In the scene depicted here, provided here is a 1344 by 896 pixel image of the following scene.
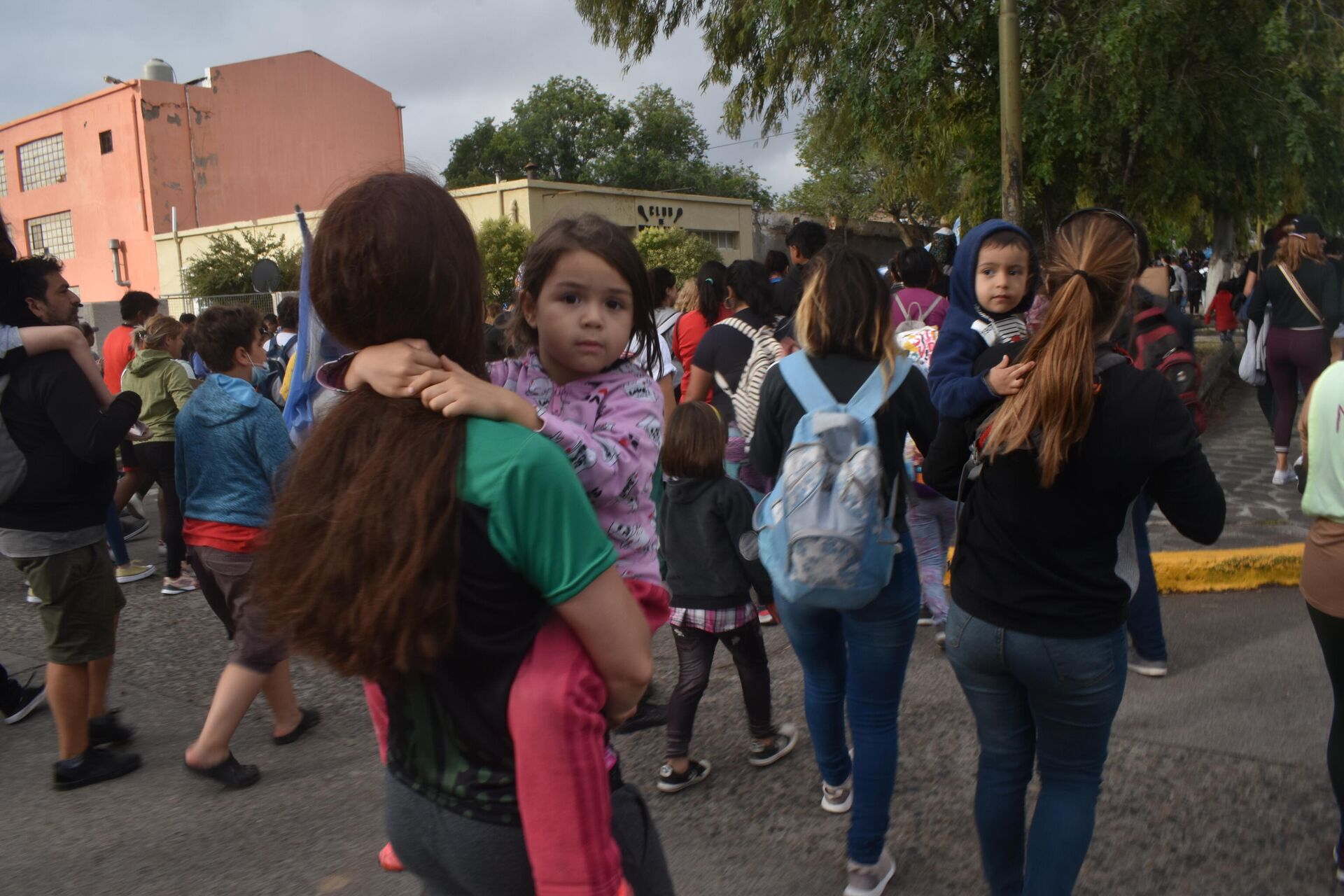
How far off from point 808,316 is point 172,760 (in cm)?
325

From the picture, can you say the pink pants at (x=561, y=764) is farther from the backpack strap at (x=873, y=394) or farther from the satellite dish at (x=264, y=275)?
the satellite dish at (x=264, y=275)

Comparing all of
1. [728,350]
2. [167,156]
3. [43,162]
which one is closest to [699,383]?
[728,350]

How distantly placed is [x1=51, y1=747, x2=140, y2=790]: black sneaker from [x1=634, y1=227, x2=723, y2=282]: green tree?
73.6 ft

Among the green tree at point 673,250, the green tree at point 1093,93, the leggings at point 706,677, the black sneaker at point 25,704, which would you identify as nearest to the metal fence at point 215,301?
the green tree at point 673,250

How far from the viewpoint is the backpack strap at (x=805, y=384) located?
285 cm

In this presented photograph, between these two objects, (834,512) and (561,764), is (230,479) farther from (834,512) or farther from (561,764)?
(561,764)

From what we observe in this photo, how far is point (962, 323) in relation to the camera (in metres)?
2.81

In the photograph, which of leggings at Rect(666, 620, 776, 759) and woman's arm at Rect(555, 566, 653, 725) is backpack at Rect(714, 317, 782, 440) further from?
woman's arm at Rect(555, 566, 653, 725)

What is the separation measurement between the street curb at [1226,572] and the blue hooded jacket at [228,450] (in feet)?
14.9

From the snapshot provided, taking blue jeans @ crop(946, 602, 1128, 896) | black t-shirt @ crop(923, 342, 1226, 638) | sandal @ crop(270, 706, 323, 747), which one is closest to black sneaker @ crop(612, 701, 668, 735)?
sandal @ crop(270, 706, 323, 747)

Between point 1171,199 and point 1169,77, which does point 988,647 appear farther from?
point 1171,199

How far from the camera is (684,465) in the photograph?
3561 millimetres

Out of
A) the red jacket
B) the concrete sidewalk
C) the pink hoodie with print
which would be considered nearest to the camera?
the pink hoodie with print

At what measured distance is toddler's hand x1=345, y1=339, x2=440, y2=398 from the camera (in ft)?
4.33
